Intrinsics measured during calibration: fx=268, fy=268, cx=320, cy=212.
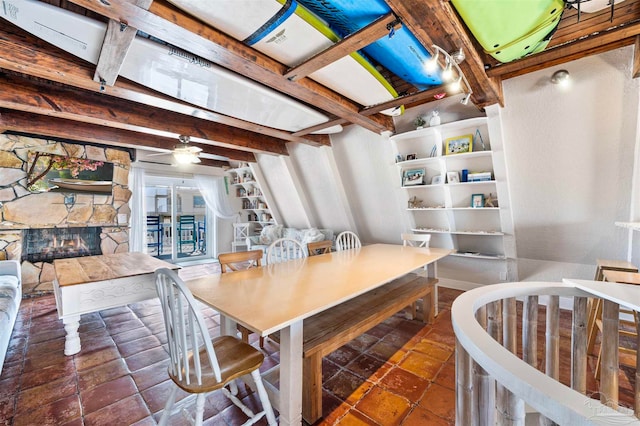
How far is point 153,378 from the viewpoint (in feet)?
6.57

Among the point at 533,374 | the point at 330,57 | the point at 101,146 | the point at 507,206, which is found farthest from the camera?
the point at 101,146

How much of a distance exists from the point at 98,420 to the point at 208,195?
5148mm

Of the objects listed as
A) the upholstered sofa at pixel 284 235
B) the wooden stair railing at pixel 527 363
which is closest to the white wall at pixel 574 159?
the wooden stair railing at pixel 527 363

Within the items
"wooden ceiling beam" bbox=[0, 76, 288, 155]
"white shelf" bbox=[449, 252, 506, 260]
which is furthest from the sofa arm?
"white shelf" bbox=[449, 252, 506, 260]

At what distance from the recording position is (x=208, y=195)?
6.30 meters

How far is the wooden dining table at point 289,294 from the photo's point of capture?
4.32 ft

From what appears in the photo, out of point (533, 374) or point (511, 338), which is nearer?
point (533, 374)

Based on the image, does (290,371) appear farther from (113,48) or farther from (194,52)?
(113,48)

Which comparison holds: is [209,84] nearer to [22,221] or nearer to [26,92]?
[26,92]

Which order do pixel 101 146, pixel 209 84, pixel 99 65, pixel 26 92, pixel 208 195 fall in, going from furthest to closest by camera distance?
pixel 208 195, pixel 101 146, pixel 26 92, pixel 209 84, pixel 99 65

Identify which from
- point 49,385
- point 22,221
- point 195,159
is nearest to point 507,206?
point 195,159

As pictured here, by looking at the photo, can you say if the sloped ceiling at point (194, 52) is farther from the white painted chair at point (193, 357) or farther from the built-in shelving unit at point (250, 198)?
the built-in shelving unit at point (250, 198)

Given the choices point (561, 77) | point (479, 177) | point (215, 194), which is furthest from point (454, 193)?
point (215, 194)

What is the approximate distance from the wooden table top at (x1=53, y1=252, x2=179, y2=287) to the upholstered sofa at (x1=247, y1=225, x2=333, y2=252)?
2515 mm
